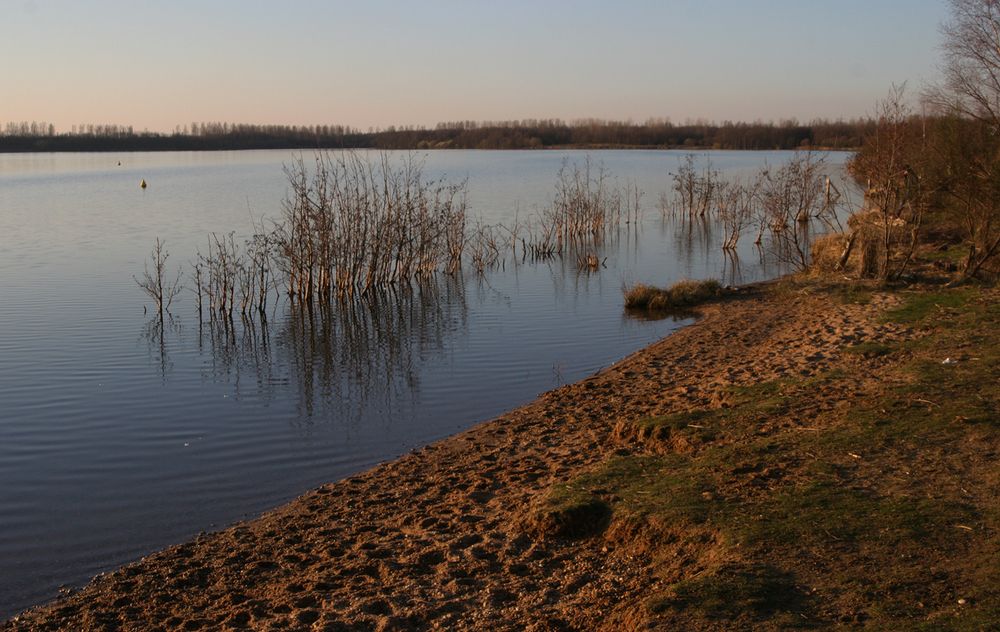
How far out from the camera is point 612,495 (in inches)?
330

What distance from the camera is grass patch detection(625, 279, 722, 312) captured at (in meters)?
22.4

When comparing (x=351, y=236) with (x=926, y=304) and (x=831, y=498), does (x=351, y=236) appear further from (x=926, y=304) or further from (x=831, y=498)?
(x=831, y=498)

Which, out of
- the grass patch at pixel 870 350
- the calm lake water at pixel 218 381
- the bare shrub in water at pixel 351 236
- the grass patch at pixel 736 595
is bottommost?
the calm lake water at pixel 218 381

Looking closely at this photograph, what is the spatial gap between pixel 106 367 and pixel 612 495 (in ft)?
39.4

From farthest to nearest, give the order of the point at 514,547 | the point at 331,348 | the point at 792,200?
1. the point at 792,200
2. the point at 331,348
3. the point at 514,547

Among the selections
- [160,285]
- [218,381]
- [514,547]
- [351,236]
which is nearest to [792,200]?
[351,236]

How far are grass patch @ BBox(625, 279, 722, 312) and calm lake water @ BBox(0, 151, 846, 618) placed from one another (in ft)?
2.91

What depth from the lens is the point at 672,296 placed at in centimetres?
2259

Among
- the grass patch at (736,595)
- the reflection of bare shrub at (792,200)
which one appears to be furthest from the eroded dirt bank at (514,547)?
the reflection of bare shrub at (792,200)

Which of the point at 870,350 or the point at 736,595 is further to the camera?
the point at 870,350

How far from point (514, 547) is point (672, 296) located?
15564 millimetres

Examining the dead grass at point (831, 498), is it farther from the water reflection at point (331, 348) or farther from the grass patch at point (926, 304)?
the water reflection at point (331, 348)

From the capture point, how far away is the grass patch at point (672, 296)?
22.4m

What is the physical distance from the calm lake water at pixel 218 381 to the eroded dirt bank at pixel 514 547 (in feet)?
3.79
